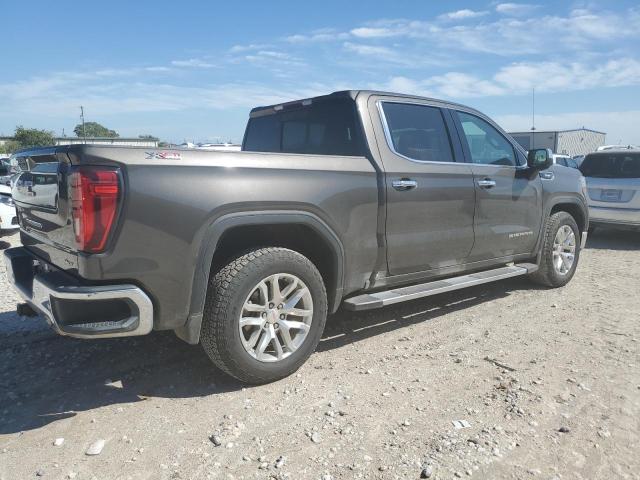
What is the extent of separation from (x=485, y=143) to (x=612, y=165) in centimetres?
575

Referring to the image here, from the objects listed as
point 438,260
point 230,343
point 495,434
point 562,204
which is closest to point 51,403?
point 230,343

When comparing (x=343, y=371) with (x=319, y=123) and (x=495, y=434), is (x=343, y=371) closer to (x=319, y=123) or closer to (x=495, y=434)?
(x=495, y=434)

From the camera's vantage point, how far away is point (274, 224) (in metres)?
3.37

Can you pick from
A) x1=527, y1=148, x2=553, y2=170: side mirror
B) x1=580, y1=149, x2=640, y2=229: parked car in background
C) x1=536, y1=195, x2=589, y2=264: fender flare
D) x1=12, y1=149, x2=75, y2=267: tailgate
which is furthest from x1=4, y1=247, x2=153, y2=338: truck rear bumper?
x1=580, y1=149, x2=640, y2=229: parked car in background

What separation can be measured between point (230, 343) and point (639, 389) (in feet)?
8.46

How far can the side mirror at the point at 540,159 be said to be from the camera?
5.08 m

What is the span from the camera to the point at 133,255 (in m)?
2.76

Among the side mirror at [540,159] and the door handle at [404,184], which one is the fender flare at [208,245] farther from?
the side mirror at [540,159]

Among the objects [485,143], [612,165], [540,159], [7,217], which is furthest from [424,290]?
[7,217]

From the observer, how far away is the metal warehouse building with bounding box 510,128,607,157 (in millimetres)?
35656

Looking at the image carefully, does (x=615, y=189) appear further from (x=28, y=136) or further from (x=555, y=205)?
(x=28, y=136)

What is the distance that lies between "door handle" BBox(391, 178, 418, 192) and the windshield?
22.3 feet

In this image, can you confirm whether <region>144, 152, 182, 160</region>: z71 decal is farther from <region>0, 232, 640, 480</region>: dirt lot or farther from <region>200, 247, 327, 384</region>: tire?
<region>0, 232, 640, 480</region>: dirt lot

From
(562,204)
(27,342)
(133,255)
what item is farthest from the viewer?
(562,204)
